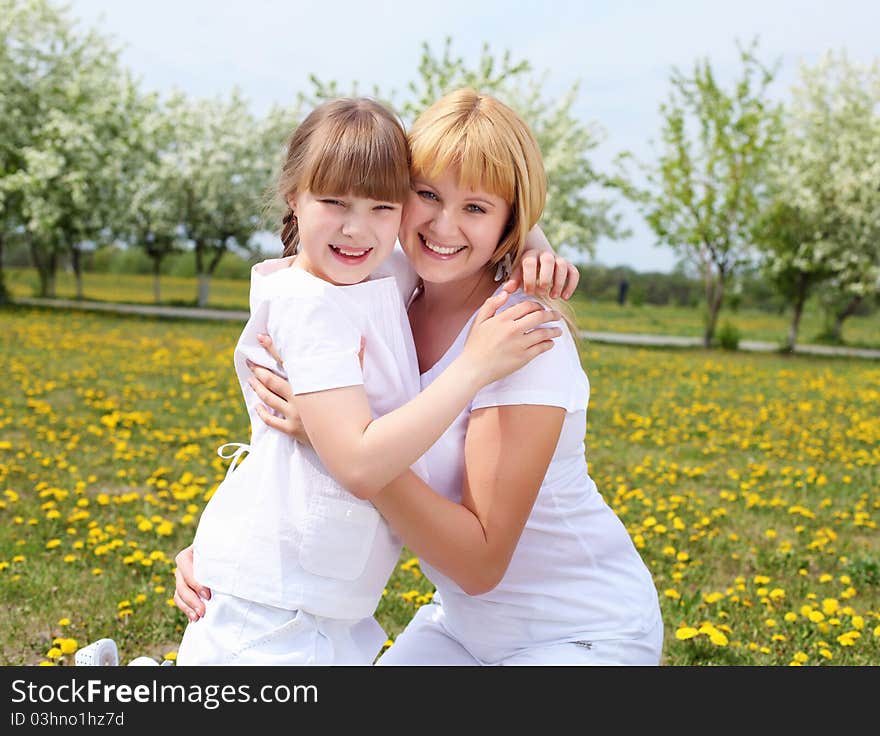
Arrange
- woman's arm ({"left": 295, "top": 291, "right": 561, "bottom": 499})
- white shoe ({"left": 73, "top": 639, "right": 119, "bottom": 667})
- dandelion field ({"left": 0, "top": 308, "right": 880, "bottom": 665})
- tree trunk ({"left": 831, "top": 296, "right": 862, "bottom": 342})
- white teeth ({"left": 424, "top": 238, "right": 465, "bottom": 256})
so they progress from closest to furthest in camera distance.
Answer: woman's arm ({"left": 295, "top": 291, "right": 561, "bottom": 499}) < white teeth ({"left": 424, "top": 238, "right": 465, "bottom": 256}) < white shoe ({"left": 73, "top": 639, "right": 119, "bottom": 667}) < dandelion field ({"left": 0, "top": 308, "right": 880, "bottom": 665}) < tree trunk ({"left": 831, "top": 296, "right": 862, "bottom": 342})

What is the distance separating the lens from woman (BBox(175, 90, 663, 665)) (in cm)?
225

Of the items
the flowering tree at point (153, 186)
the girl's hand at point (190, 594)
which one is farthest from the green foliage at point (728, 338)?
the girl's hand at point (190, 594)

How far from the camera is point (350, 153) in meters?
2.17

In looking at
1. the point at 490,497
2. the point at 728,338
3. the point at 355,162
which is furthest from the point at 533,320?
the point at 728,338

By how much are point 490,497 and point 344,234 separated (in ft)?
2.39

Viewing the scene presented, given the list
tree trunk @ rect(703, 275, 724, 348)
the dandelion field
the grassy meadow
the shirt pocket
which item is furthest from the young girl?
the grassy meadow

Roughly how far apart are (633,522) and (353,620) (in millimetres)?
4273

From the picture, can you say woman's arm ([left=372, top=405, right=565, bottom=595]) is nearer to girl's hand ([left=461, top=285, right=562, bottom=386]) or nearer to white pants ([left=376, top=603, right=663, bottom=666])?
girl's hand ([left=461, top=285, right=562, bottom=386])

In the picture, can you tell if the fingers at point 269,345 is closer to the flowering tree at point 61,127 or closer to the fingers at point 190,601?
the fingers at point 190,601

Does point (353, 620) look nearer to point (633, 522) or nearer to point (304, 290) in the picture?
point (304, 290)

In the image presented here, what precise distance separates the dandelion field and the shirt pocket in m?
1.96

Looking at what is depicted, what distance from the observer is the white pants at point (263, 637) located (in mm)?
2236

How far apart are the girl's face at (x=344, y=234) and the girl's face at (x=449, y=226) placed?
0.31ft

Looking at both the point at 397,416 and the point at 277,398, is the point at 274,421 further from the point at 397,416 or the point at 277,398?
the point at 397,416
